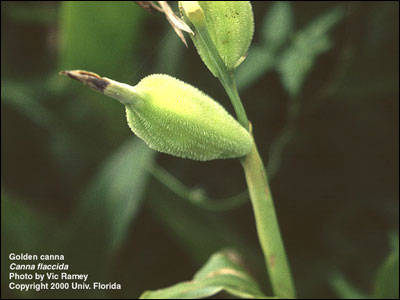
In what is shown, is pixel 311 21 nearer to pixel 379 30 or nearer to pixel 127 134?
pixel 379 30

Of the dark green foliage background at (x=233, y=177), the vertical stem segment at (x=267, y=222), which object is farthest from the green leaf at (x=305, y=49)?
the vertical stem segment at (x=267, y=222)

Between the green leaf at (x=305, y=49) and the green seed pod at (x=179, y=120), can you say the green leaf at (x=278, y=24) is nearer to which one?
the green leaf at (x=305, y=49)

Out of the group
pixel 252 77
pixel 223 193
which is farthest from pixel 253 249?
pixel 252 77

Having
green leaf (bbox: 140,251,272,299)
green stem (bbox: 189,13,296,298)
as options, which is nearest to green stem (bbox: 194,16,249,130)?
green stem (bbox: 189,13,296,298)

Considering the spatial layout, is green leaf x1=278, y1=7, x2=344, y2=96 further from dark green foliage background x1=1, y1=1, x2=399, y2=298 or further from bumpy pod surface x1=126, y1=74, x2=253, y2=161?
bumpy pod surface x1=126, y1=74, x2=253, y2=161

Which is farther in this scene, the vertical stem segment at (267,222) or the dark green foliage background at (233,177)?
the dark green foliage background at (233,177)
